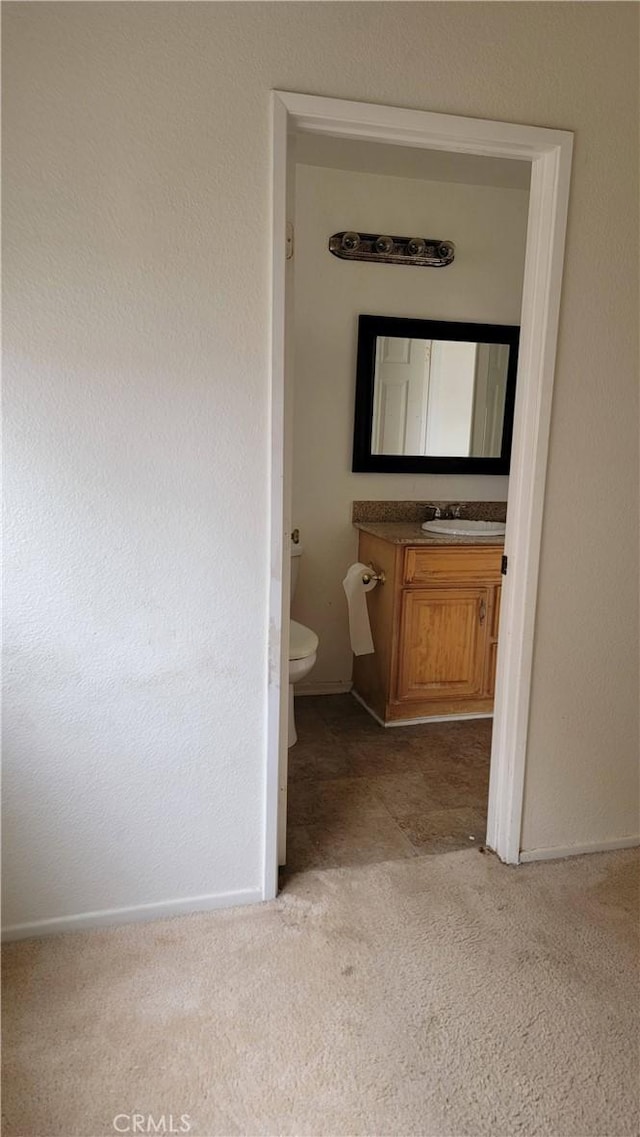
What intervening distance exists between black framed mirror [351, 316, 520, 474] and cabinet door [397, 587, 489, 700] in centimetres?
72

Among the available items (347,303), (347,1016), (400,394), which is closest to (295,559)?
(400,394)

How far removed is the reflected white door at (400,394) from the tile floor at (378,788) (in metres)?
1.29

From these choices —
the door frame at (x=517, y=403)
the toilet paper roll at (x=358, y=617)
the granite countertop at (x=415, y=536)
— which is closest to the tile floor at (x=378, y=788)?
the door frame at (x=517, y=403)

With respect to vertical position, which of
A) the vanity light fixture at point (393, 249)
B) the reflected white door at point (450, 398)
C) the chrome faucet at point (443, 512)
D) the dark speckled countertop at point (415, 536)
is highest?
the vanity light fixture at point (393, 249)

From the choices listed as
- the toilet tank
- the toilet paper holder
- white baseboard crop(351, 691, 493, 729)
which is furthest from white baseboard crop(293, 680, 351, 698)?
the toilet paper holder

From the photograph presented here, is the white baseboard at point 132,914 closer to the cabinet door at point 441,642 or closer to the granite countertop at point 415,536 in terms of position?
the cabinet door at point 441,642

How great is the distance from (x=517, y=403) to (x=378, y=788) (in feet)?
4.79

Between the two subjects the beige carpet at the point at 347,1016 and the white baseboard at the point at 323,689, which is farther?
the white baseboard at the point at 323,689

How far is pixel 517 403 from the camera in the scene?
6.98ft

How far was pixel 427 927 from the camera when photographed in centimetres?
196

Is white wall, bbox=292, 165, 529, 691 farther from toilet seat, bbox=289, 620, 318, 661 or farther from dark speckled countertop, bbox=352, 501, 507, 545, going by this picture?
toilet seat, bbox=289, 620, 318, 661

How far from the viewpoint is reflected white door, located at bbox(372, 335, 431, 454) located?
11.3 feet

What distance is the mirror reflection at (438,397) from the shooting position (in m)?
3.47

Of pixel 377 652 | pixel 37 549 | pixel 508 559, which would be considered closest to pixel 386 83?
pixel 508 559
